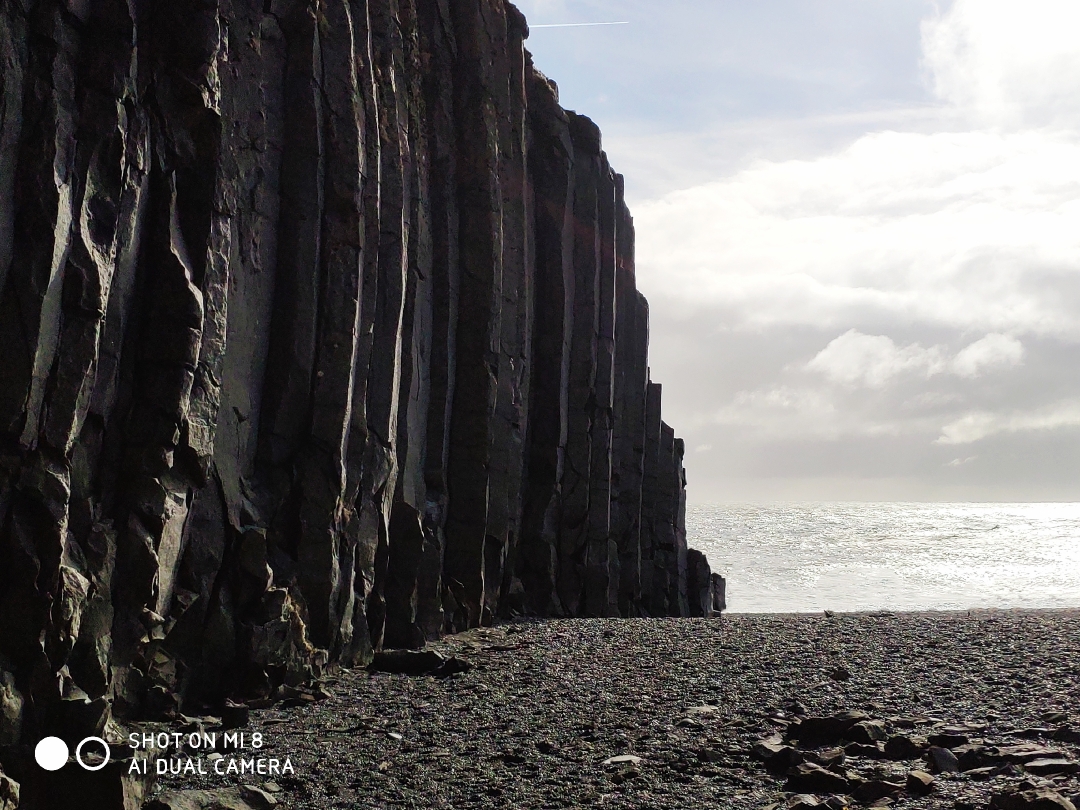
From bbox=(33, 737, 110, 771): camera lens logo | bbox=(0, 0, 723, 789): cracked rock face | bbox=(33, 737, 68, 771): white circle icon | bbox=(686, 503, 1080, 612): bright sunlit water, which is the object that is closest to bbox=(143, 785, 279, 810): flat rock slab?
bbox=(33, 737, 110, 771): camera lens logo

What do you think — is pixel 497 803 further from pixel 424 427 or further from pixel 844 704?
pixel 424 427

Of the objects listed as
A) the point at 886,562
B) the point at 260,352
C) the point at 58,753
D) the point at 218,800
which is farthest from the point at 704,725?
the point at 886,562

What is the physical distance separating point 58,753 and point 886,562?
59395mm

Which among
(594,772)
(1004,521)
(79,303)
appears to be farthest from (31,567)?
(1004,521)

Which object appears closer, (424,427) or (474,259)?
(424,427)

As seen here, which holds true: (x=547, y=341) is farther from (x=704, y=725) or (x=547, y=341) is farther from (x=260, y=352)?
(x=704, y=725)

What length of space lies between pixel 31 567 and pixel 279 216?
558 cm

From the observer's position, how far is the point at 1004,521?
11512cm

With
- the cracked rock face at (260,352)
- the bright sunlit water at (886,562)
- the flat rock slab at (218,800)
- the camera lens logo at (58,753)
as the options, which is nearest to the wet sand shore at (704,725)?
the flat rock slab at (218,800)

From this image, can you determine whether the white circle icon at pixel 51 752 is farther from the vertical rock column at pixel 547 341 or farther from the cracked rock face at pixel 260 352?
the vertical rock column at pixel 547 341

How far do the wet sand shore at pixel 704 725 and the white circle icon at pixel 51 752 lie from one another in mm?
967

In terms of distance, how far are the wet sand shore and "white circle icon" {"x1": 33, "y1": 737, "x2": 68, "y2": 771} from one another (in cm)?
97

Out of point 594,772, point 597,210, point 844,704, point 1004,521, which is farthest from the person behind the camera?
point 1004,521

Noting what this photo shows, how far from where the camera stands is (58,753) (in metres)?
8.15
